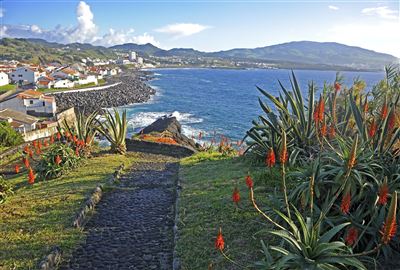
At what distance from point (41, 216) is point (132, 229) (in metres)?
Answer: 1.99

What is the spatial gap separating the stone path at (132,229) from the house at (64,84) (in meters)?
63.3

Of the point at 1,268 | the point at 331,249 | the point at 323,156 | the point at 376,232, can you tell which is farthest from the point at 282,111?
the point at 1,268

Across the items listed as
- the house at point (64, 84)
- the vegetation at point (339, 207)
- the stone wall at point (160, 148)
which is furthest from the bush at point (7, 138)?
the house at point (64, 84)

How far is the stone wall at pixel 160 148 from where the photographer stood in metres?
16.1

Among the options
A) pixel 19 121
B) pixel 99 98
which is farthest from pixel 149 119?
pixel 99 98

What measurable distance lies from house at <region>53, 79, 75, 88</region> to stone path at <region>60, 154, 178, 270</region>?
63.3 meters

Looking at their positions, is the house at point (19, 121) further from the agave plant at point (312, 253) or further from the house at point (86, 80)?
the house at point (86, 80)

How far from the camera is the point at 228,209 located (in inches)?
267

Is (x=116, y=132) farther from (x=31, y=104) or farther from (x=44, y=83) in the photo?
(x=44, y=83)

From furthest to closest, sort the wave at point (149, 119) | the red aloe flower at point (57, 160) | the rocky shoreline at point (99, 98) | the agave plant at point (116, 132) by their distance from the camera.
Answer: the rocky shoreline at point (99, 98) → the wave at point (149, 119) → the agave plant at point (116, 132) → the red aloe flower at point (57, 160)

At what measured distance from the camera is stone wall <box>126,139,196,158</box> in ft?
52.8

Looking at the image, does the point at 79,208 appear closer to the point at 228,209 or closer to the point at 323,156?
the point at 228,209

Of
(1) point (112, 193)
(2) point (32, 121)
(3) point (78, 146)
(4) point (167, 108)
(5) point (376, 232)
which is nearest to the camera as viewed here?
(5) point (376, 232)

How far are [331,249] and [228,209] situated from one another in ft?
10.2
